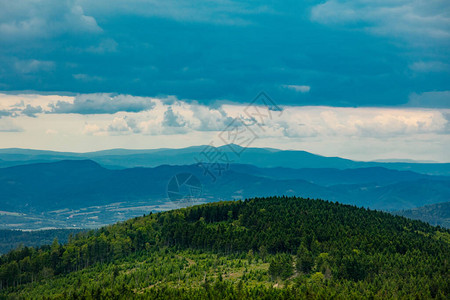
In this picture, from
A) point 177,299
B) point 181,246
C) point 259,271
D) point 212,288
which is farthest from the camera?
point 181,246

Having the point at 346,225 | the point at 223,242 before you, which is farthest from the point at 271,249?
the point at 346,225

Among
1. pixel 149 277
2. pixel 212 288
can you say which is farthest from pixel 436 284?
pixel 149 277

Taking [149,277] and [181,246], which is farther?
[181,246]

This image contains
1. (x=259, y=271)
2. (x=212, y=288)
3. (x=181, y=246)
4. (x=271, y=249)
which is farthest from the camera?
(x=181, y=246)

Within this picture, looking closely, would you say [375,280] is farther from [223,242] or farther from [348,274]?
[223,242]

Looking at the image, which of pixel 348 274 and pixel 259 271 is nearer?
pixel 348 274

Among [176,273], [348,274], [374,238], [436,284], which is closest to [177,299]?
[176,273]

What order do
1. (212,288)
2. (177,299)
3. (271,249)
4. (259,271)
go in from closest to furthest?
1. (177,299)
2. (212,288)
3. (259,271)
4. (271,249)

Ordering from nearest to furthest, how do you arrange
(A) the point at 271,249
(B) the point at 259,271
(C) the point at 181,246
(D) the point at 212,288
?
(D) the point at 212,288 < (B) the point at 259,271 < (A) the point at 271,249 < (C) the point at 181,246

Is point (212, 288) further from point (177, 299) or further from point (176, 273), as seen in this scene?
point (176, 273)
